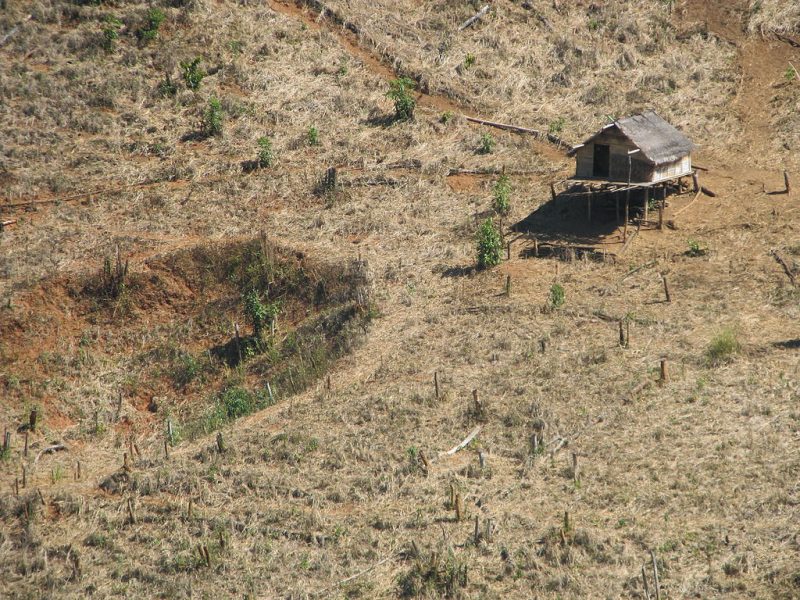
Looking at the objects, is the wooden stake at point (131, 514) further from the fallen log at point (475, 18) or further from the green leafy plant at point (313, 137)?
the fallen log at point (475, 18)

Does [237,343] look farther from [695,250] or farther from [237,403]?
[695,250]

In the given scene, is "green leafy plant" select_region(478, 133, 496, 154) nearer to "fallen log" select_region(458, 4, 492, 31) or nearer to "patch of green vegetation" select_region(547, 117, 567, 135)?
"patch of green vegetation" select_region(547, 117, 567, 135)

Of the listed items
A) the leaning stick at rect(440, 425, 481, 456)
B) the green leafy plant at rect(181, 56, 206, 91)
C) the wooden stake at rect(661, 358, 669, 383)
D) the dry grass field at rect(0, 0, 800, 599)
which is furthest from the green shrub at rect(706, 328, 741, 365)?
the green leafy plant at rect(181, 56, 206, 91)

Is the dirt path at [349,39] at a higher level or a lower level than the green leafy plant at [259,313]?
higher

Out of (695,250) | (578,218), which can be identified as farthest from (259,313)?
(695,250)

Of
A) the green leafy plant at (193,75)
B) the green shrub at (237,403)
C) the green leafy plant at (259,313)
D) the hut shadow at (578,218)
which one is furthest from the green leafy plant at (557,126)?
the green shrub at (237,403)

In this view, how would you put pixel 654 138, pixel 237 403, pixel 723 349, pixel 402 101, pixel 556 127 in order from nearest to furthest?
pixel 723 349 < pixel 237 403 < pixel 654 138 < pixel 556 127 < pixel 402 101
